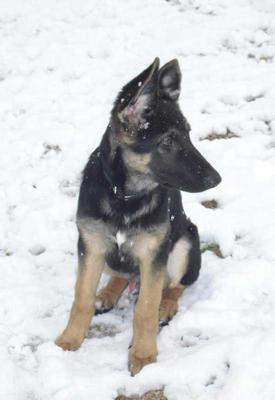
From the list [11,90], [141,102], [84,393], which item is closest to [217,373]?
[84,393]

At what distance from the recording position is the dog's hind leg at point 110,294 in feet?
15.6

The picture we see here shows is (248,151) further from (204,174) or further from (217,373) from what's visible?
(217,373)

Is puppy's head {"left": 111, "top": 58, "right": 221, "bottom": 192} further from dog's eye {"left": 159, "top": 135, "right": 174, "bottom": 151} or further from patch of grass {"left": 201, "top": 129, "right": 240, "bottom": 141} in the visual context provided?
patch of grass {"left": 201, "top": 129, "right": 240, "bottom": 141}

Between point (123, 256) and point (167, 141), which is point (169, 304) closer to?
point (123, 256)

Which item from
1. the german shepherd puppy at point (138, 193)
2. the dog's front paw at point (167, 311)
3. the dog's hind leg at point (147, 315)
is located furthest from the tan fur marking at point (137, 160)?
the dog's front paw at point (167, 311)

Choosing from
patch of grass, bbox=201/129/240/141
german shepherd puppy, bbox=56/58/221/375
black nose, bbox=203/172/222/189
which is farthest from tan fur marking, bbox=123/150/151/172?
patch of grass, bbox=201/129/240/141

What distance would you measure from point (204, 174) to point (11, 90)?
16.1ft

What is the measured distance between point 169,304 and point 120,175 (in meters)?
1.26

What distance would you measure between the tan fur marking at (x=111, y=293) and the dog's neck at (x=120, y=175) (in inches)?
44.1

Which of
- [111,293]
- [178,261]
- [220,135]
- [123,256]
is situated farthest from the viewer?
[220,135]

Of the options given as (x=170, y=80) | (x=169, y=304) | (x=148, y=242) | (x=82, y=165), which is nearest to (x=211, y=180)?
(x=148, y=242)

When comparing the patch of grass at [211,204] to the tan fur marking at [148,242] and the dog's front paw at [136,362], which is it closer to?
the tan fur marking at [148,242]

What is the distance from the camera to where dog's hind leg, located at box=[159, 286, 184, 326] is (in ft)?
15.0

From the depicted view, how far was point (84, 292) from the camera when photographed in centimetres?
433
